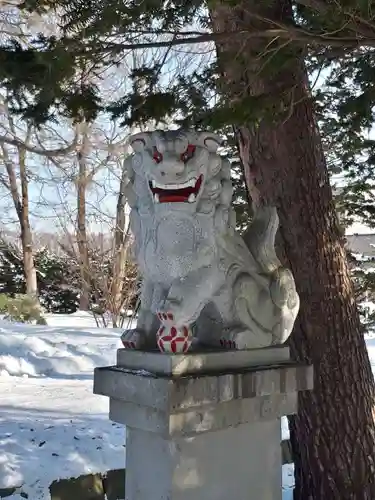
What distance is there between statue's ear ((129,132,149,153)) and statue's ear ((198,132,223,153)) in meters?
0.23

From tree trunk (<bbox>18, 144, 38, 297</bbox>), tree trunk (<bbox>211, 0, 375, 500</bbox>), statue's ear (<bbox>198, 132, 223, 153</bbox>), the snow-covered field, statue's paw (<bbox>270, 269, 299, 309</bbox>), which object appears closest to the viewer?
statue's ear (<bbox>198, 132, 223, 153</bbox>)

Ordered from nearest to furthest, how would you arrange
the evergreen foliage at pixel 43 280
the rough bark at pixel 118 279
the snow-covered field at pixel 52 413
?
the snow-covered field at pixel 52 413, the rough bark at pixel 118 279, the evergreen foliage at pixel 43 280

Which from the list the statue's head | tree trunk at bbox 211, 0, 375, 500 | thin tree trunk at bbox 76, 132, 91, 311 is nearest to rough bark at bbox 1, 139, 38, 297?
thin tree trunk at bbox 76, 132, 91, 311

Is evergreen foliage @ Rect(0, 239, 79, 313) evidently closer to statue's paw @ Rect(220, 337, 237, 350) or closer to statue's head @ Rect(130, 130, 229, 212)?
statue's paw @ Rect(220, 337, 237, 350)

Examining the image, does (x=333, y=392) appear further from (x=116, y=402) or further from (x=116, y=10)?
(x=116, y=10)

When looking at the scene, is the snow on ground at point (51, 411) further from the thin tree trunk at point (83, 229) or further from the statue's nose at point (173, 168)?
the thin tree trunk at point (83, 229)

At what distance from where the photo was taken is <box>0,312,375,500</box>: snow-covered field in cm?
409

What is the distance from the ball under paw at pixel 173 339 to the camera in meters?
2.49

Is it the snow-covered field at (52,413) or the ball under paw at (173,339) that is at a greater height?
the ball under paw at (173,339)

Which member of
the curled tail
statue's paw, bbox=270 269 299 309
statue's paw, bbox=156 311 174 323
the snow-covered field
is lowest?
the snow-covered field

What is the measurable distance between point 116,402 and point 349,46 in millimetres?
1925

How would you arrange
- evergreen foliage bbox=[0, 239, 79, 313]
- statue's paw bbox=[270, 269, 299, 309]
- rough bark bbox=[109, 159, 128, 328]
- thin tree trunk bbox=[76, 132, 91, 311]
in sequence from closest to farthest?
statue's paw bbox=[270, 269, 299, 309]
rough bark bbox=[109, 159, 128, 328]
thin tree trunk bbox=[76, 132, 91, 311]
evergreen foliage bbox=[0, 239, 79, 313]

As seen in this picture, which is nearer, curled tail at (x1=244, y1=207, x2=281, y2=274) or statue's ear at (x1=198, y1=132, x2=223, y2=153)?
statue's ear at (x1=198, y1=132, x2=223, y2=153)

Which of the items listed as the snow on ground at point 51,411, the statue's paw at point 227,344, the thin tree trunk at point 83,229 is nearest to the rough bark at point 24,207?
the thin tree trunk at point 83,229
